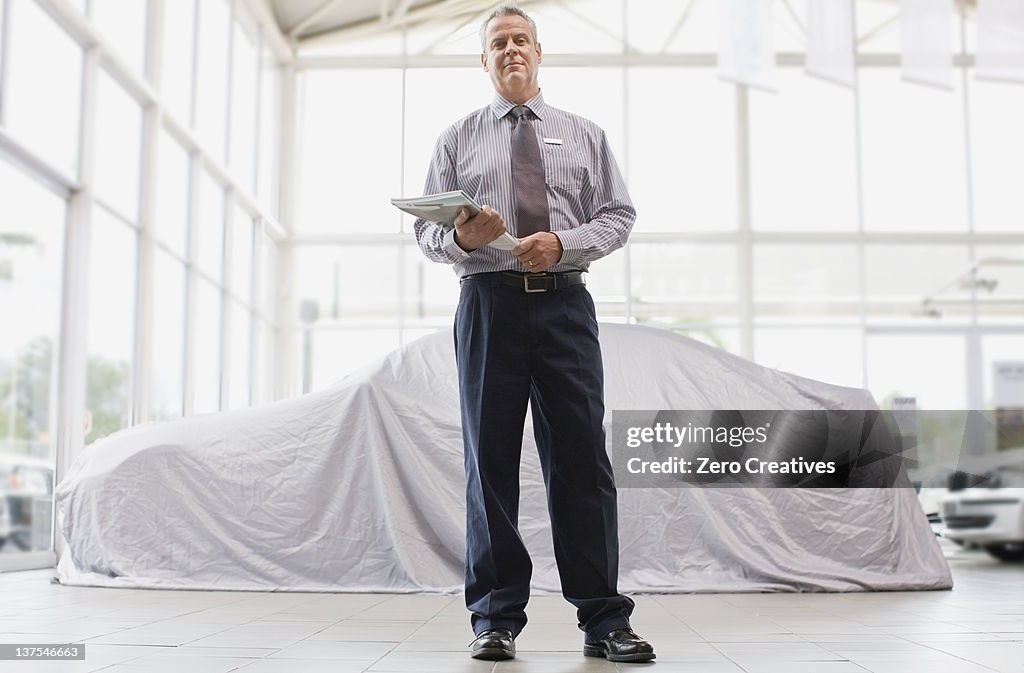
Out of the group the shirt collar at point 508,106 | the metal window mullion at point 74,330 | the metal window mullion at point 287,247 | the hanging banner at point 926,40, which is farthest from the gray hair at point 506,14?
the metal window mullion at point 287,247

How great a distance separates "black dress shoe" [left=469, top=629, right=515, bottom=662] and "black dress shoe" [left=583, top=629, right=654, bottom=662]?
16cm

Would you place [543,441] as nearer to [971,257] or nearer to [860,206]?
[860,206]

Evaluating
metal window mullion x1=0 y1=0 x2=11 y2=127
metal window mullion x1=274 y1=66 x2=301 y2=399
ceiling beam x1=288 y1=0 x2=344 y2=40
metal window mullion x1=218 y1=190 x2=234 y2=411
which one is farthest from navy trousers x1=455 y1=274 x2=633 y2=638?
ceiling beam x1=288 y1=0 x2=344 y2=40

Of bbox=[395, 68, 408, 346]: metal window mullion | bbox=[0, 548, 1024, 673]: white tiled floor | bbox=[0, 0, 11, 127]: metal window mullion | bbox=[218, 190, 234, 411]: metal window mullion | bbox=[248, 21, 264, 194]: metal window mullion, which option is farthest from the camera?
bbox=[395, 68, 408, 346]: metal window mullion

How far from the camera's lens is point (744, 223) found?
10.6 metres

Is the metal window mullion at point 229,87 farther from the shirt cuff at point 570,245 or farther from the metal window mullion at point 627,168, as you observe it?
the shirt cuff at point 570,245

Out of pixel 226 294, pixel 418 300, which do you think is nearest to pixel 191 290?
pixel 226 294

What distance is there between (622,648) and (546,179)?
903 mm

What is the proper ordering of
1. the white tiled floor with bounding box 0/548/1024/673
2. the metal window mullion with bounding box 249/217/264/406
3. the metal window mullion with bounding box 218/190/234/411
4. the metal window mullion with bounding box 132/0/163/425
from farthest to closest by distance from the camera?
the metal window mullion with bounding box 249/217/264/406
the metal window mullion with bounding box 218/190/234/411
the metal window mullion with bounding box 132/0/163/425
the white tiled floor with bounding box 0/548/1024/673

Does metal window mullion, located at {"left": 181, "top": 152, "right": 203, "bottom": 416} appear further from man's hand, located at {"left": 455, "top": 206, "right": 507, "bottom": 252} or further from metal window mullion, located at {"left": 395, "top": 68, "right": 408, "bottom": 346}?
man's hand, located at {"left": 455, "top": 206, "right": 507, "bottom": 252}

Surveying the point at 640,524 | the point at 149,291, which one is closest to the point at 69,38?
the point at 149,291

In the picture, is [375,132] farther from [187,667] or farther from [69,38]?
[187,667]

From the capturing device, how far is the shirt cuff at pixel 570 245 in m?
2.02

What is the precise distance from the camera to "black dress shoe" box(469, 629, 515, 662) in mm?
1925
